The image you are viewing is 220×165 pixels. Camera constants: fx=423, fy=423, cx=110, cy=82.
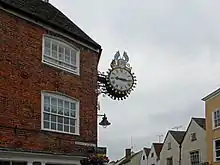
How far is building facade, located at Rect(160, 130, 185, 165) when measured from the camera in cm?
4184

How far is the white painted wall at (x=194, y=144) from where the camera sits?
35250 millimetres

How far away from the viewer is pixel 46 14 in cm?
1811

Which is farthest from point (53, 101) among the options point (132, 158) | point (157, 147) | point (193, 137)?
point (132, 158)

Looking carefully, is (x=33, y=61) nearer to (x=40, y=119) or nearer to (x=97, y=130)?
(x=40, y=119)

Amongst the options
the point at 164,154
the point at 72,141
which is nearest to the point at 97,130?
the point at 72,141

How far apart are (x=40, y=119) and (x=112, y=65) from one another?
5418 millimetres

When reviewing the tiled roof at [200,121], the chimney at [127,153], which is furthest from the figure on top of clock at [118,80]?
the chimney at [127,153]

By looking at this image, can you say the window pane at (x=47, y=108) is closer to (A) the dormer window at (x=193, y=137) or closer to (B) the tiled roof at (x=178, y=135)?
(A) the dormer window at (x=193, y=137)

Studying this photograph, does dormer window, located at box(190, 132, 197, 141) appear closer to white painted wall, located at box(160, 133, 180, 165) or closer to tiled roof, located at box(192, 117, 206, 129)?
tiled roof, located at box(192, 117, 206, 129)

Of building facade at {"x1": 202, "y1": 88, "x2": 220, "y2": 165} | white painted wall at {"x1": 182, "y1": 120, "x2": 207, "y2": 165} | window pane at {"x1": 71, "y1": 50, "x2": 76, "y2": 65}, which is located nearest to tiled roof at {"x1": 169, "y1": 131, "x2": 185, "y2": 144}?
white painted wall at {"x1": 182, "y1": 120, "x2": 207, "y2": 165}

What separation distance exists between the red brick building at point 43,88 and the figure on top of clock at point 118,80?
75cm

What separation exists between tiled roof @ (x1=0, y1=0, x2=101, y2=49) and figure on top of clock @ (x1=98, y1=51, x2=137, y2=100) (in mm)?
1254

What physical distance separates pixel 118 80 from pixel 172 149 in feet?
83.6

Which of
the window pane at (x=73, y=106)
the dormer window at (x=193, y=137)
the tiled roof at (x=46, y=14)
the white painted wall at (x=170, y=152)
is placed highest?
the tiled roof at (x=46, y=14)
